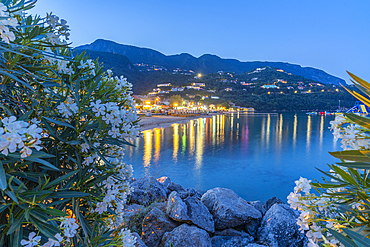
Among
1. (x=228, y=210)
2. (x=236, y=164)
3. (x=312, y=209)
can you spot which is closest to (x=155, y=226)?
(x=228, y=210)

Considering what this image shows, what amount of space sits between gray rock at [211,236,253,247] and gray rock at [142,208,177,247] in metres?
0.66

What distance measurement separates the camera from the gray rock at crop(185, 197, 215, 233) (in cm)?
303

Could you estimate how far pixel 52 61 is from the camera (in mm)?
1354

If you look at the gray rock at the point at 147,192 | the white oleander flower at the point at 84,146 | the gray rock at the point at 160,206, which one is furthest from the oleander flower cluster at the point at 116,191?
the gray rock at the point at 147,192

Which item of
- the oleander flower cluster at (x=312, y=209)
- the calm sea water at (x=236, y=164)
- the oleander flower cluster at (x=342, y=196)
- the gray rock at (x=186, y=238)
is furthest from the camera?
the calm sea water at (x=236, y=164)

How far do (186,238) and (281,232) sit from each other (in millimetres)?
1555

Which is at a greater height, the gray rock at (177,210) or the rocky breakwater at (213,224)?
the gray rock at (177,210)

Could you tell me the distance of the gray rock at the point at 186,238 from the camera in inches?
100

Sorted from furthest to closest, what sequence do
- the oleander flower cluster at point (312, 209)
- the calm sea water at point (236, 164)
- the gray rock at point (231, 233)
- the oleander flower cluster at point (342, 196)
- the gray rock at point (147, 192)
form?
the calm sea water at point (236, 164)
the gray rock at point (147, 192)
the gray rock at point (231, 233)
the oleander flower cluster at point (312, 209)
the oleander flower cluster at point (342, 196)

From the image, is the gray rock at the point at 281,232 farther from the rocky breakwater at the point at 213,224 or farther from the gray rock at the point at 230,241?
the gray rock at the point at 230,241

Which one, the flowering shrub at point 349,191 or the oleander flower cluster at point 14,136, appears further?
the flowering shrub at point 349,191

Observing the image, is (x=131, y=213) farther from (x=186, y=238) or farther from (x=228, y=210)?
(x=228, y=210)

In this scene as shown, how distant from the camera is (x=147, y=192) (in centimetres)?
393

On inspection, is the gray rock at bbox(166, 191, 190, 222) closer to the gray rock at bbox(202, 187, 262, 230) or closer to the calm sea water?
the gray rock at bbox(202, 187, 262, 230)
